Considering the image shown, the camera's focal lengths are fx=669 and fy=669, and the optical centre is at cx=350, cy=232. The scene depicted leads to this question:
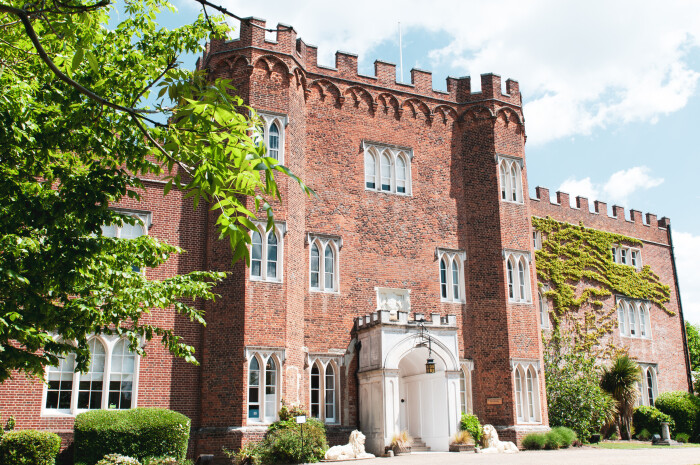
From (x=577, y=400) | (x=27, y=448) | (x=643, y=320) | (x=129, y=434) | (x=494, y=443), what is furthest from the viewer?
(x=643, y=320)

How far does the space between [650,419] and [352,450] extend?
15.3 metres

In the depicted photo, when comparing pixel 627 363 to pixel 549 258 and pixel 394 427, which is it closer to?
pixel 549 258

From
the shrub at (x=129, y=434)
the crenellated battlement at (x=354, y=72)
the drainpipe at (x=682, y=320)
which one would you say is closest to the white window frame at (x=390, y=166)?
the crenellated battlement at (x=354, y=72)

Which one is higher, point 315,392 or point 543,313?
point 543,313

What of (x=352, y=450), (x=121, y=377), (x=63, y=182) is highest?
(x=63, y=182)

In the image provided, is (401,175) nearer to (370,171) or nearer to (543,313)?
(370,171)

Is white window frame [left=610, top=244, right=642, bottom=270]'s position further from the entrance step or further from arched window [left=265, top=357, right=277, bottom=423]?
arched window [left=265, top=357, right=277, bottom=423]

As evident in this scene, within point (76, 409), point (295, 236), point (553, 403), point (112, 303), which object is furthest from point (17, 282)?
point (553, 403)

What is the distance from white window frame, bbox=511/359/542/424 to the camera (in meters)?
21.8

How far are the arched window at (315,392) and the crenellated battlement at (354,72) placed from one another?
31.9 feet

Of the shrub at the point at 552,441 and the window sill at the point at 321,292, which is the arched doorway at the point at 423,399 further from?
the shrub at the point at 552,441

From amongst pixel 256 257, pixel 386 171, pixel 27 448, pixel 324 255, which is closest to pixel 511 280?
pixel 386 171

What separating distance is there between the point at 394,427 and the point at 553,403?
7.89m

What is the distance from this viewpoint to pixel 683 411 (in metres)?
27.9
